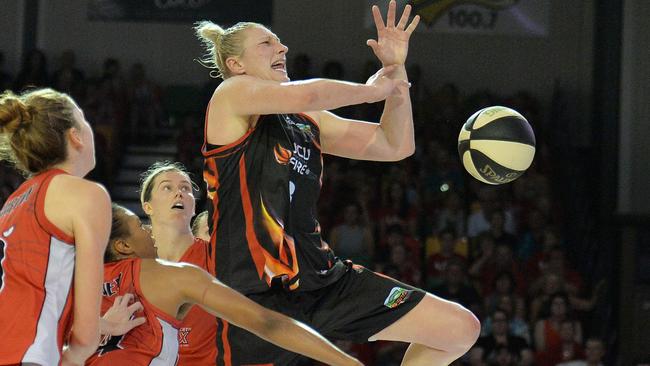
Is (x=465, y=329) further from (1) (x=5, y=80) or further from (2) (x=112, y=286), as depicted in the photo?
(1) (x=5, y=80)

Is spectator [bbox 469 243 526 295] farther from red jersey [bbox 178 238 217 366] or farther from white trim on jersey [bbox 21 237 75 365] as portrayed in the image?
white trim on jersey [bbox 21 237 75 365]

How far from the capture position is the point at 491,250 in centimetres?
876

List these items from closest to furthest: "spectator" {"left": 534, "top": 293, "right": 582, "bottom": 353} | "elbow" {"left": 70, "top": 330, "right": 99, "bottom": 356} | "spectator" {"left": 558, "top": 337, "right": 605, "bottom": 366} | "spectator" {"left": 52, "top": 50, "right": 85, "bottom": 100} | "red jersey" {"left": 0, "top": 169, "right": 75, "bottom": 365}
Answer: "red jersey" {"left": 0, "top": 169, "right": 75, "bottom": 365}
"elbow" {"left": 70, "top": 330, "right": 99, "bottom": 356}
"spectator" {"left": 558, "top": 337, "right": 605, "bottom": 366}
"spectator" {"left": 534, "top": 293, "right": 582, "bottom": 353}
"spectator" {"left": 52, "top": 50, "right": 85, "bottom": 100}

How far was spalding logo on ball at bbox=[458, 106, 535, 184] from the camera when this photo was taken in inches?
160

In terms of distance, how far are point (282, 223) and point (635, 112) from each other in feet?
25.9

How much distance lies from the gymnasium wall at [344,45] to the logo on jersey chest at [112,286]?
Answer: 9581 mm

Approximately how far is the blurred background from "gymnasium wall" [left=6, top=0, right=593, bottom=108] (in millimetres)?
18

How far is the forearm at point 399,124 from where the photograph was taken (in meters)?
3.86

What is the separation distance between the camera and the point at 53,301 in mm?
2457

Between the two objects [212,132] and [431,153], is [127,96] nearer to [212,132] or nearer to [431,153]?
[431,153]

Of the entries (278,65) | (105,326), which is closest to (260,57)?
(278,65)

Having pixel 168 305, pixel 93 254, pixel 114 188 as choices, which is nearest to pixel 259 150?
pixel 168 305

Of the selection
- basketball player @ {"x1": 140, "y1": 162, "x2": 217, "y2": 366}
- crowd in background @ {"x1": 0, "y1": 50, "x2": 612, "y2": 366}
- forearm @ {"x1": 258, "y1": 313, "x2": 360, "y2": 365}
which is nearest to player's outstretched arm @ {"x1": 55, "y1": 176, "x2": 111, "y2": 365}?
forearm @ {"x1": 258, "y1": 313, "x2": 360, "y2": 365}

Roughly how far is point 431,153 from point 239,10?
3.51 m
